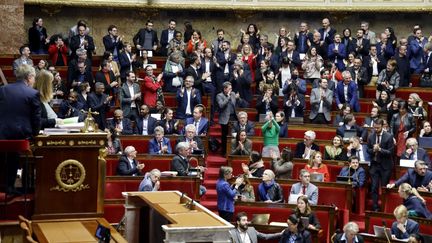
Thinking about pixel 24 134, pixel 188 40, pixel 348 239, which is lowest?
pixel 348 239

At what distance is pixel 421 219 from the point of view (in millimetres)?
8742

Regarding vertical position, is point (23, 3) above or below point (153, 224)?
above

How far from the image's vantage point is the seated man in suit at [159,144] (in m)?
10.7

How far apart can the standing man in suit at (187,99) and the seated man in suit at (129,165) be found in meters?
2.04

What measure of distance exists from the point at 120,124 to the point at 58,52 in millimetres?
2673

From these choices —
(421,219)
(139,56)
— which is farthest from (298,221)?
(139,56)

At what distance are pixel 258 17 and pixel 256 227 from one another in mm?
8017

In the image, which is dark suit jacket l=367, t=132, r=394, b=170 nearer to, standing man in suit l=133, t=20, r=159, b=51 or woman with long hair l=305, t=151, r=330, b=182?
woman with long hair l=305, t=151, r=330, b=182

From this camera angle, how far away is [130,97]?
11945mm

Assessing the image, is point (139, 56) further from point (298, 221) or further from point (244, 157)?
point (298, 221)

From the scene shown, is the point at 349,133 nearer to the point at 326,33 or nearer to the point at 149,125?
the point at 149,125

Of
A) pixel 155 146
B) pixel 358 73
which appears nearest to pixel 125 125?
pixel 155 146

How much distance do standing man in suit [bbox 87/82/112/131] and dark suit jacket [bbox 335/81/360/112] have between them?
127 inches

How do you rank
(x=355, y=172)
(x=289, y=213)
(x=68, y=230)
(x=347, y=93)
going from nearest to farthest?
(x=68, y=230) → (x=289, y=213) → (x=355, y=172) → (x=347, y=93)
